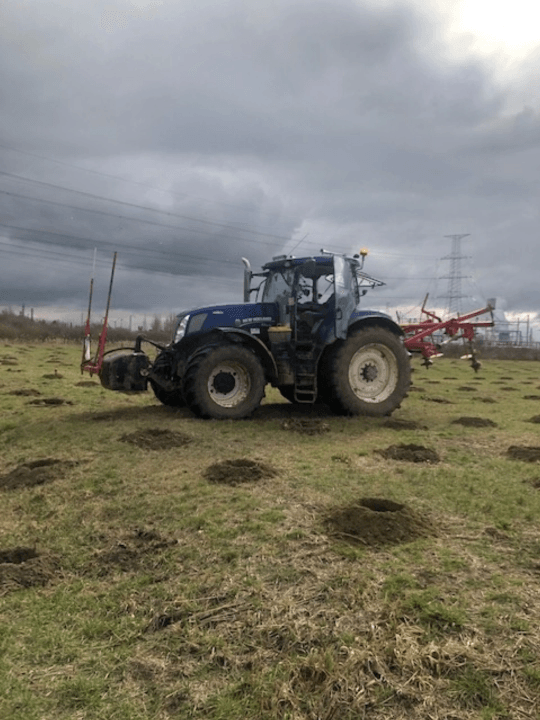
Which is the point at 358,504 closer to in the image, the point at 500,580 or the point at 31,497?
the point at 500,580

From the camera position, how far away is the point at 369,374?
10.2m

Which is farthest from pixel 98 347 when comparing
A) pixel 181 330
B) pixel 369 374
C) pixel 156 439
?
pixel 369 374

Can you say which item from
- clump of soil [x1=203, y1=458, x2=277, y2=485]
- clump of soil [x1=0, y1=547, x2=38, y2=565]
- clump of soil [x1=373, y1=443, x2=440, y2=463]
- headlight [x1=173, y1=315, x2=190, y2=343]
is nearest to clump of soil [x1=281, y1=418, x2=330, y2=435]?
clump of soil [x1=373, y1=443, x2=440, y2=463]

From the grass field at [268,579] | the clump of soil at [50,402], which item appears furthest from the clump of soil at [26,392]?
the grass field at [268,579]

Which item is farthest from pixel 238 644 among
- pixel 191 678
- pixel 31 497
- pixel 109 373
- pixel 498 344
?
pixel 498 344

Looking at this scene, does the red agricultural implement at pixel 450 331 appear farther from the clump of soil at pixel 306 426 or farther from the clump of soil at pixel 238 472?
the clump of soil at pixel 238 472

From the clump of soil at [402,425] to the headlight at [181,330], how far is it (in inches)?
142

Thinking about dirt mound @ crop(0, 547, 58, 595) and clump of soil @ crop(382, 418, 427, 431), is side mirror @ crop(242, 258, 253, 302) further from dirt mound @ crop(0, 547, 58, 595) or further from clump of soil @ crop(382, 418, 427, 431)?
dirt mound @ crop(0, 547, 58, 595)

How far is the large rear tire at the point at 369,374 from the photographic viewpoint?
970 centimetres

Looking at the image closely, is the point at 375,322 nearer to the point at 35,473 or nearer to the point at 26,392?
the point at 35,473

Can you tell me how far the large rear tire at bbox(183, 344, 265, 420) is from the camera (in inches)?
350

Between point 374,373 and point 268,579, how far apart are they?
6753mm

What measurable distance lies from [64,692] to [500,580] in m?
2.66

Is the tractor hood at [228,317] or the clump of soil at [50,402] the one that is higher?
the tractor hood at [228,317]
